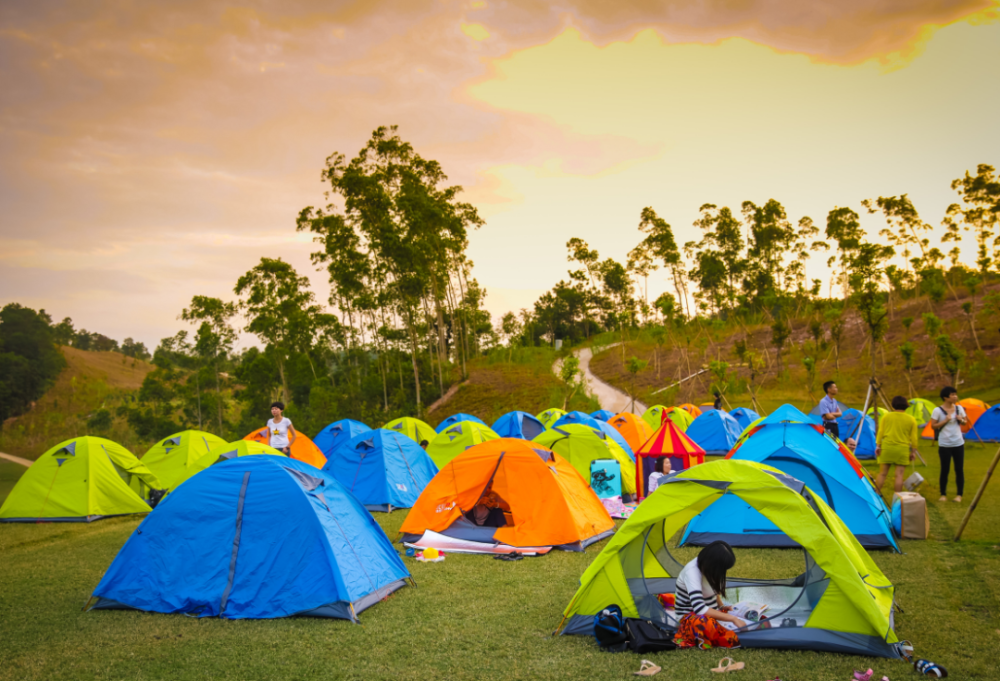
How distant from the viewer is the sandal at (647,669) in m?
4.22

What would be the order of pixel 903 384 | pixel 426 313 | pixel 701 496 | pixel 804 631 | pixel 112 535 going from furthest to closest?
pixel 426 313 < pixel 903 384 < pixel 112 535 < pixel 701 496 < pixel 804 631

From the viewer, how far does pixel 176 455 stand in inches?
548

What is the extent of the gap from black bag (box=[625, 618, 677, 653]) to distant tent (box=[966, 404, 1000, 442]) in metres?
16.6

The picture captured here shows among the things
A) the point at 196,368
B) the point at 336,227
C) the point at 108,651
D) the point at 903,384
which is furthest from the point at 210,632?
the point at 196,368

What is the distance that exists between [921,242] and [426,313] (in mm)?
28267

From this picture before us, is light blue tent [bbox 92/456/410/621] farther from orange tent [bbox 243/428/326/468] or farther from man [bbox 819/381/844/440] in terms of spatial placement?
man [bbox 819/381/844/440]

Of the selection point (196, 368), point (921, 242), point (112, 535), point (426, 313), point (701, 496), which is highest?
point (921, 242)

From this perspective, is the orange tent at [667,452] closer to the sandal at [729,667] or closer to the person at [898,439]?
the person at [898,439]

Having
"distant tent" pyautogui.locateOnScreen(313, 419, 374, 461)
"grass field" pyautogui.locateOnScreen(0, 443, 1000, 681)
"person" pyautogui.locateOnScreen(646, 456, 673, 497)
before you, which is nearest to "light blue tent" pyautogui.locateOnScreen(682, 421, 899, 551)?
"grass field" pyautogui.locateOnScreen(0, 443, 1000, 681)

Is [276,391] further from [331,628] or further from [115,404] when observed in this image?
[331,628]

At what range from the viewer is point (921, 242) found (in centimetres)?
3422

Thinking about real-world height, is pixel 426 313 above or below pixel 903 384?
above

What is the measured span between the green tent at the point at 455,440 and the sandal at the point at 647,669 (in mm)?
9664

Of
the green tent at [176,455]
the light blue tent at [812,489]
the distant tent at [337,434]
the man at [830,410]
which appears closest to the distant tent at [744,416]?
the man at [830,410]
